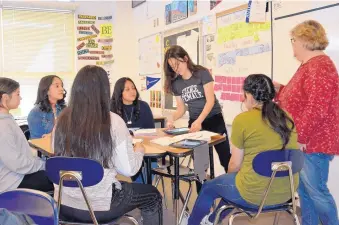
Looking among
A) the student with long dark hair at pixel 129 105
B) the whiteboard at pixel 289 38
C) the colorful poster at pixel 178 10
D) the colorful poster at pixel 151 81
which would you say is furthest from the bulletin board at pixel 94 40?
the whiteboard at pixel 289 38

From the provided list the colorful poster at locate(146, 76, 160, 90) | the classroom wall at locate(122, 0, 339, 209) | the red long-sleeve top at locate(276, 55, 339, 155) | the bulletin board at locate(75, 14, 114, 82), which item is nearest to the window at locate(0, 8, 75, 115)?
the bulletin board at locate(75, 14, 114, 82)

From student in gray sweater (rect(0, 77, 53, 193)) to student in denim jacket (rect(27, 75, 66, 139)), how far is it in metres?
0.79

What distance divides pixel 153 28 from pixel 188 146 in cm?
340

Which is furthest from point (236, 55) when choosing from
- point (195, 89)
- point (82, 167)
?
point (82, 167)

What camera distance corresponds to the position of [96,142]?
1.77 meters

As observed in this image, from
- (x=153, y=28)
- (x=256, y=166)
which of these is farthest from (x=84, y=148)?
(x=153, y=28)

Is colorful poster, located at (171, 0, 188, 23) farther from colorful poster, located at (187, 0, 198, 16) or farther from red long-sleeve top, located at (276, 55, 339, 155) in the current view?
red long-sleeve top, located at (276, 55, 339, 155)

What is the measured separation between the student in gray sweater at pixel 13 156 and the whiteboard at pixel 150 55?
2.82m

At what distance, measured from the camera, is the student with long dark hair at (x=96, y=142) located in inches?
70.0

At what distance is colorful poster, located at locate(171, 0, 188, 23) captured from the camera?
175 inches

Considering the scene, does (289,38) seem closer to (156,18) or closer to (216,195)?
(216,195)

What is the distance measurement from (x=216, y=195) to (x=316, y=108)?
2.37 feet

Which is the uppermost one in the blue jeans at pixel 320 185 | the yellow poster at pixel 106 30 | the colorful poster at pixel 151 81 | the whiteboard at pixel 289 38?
the yellow poster at pixel 106 30

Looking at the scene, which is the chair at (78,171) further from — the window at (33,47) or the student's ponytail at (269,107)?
the window at (33,47)
